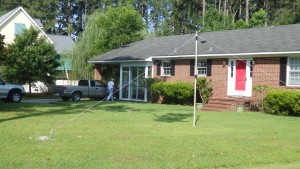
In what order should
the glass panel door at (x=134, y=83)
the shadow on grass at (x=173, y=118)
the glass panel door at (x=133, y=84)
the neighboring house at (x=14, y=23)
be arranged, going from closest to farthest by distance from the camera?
1. the shadow on grass at (x=173, y=118)
2. the glass panel door at (x=134, y=83)
3. the glass panel door at (x=133, y=84)
4. the neighboring house at (x=14, y=23)

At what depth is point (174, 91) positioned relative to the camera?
25.0m

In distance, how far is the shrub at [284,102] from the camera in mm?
18513

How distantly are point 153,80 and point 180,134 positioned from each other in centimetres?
1529

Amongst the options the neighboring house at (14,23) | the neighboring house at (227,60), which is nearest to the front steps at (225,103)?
the neighboring house at (227,60)

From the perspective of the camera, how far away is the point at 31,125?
1345 centimetres

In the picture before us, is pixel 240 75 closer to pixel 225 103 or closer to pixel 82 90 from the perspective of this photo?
pixel 225 103

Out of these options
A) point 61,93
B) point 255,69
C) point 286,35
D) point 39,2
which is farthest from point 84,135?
point 39,2

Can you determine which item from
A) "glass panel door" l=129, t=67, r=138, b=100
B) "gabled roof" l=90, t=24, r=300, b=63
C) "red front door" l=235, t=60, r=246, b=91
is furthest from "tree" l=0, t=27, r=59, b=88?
"red front door" l=235, t=60, r=246, b=91

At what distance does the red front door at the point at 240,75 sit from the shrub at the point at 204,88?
1635mm

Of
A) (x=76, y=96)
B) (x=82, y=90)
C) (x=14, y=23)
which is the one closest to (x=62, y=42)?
(x=14, y=23)

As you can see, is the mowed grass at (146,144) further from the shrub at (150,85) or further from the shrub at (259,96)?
the shrub at (150,85)

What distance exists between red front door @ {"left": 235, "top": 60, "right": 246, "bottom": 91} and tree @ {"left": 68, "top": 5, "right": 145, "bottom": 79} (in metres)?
14.2

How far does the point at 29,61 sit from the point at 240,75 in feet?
54.4

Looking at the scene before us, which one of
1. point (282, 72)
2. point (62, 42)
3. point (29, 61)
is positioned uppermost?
point (62, 42)
